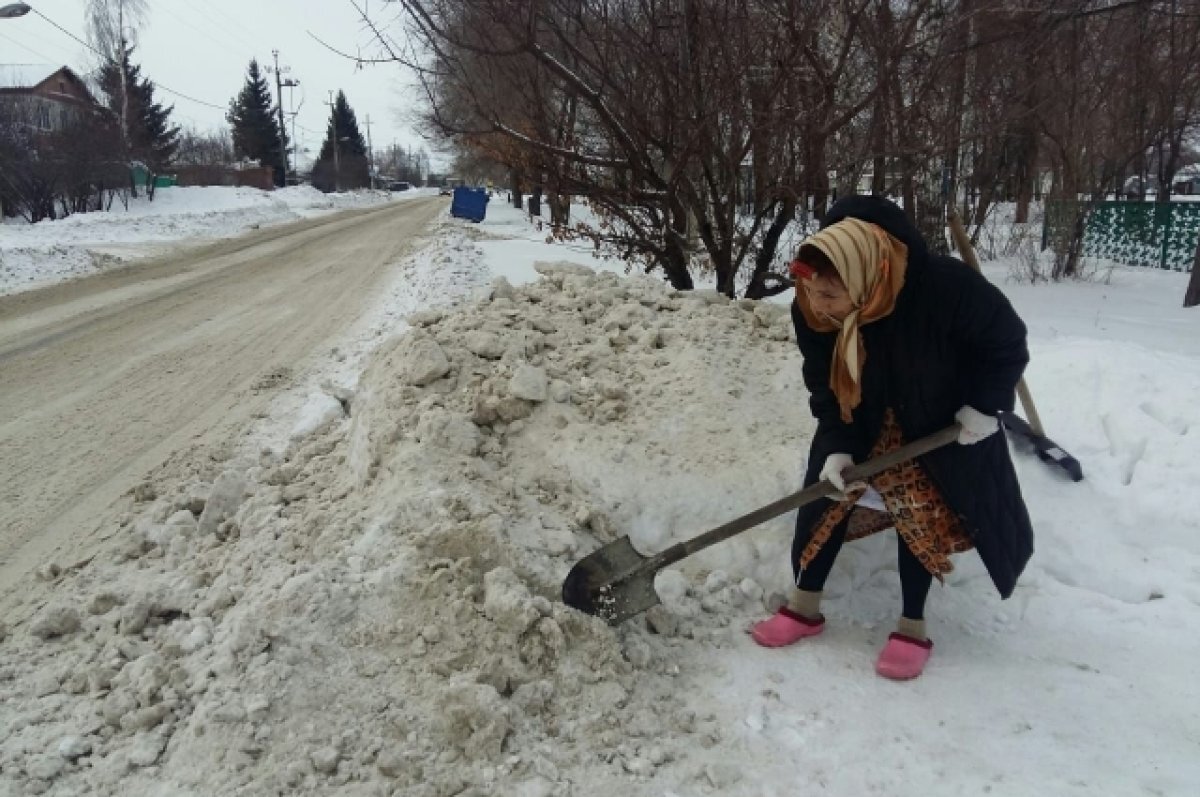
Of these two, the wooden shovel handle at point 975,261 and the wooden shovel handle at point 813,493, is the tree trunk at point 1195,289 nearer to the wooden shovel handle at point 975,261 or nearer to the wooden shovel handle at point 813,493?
the wooden shovel handle at point 975,261

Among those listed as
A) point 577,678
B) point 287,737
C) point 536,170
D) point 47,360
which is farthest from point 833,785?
point 47,360

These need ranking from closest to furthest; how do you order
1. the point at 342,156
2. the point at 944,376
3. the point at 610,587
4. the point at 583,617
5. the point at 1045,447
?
the point at 944,376
the point at 583,617
the point at 610,587
the point at 1045,447
the point at 342,156

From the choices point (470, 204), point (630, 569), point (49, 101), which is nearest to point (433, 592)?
point (630, 569)

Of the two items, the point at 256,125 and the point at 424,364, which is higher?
the point at 256,125

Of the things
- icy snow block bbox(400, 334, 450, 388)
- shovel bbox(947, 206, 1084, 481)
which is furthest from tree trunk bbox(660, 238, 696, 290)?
icy snow block bbox(400, 334, 450, 388)

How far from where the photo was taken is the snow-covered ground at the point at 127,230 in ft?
41.7

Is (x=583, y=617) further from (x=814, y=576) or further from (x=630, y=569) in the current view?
(x=814, y=576)

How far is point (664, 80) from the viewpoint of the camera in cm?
521

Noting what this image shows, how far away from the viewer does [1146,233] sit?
14570 millimetres

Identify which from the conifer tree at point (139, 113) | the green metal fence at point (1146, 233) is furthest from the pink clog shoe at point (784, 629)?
the conifer tree at point (139, 113)

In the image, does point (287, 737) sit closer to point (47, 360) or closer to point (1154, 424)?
point (1154, 424)

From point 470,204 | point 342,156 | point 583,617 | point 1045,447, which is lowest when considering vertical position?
point 583,617

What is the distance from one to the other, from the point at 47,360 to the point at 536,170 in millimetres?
4575

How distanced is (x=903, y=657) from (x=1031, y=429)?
1825 mm
